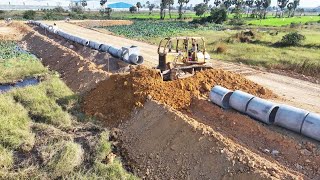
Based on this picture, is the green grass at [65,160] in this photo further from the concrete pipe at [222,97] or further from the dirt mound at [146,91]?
the concrete pipe at [222,97]

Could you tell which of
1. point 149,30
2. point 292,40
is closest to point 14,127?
point 292,40

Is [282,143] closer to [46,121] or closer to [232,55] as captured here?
[46,121]

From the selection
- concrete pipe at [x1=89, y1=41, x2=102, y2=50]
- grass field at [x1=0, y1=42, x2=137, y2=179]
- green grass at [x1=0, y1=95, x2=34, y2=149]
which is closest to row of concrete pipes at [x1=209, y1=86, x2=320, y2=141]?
grass field at [x1=0, y1=42, x2=137, y2=179]

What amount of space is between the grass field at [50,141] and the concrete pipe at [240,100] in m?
5.25

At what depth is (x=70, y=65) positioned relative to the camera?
82.9ft

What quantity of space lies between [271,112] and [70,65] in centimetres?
1667

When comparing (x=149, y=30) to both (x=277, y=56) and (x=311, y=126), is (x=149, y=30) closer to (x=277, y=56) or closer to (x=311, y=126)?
(x=277, y=56)

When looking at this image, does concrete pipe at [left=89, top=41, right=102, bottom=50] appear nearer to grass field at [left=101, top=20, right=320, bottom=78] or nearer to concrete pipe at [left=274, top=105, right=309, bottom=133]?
grass field at [left=101, top=20, right=320, bottom=78]

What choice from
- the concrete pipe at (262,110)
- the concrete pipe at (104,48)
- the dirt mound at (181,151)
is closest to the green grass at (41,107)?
the dirt mound at (181,151)

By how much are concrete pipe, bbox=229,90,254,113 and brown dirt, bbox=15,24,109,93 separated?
27.3ft

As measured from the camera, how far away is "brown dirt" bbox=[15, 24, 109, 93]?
2039cm

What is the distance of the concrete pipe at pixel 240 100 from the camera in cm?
1354

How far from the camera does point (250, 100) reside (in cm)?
1343

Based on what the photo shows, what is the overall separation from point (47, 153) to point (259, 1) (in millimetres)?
108748
